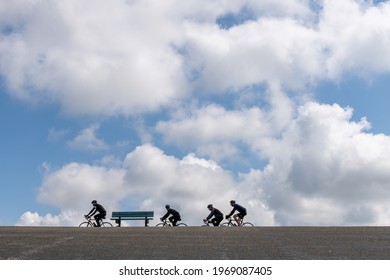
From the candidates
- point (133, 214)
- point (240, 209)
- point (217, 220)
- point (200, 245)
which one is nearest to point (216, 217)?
point (217, 220)

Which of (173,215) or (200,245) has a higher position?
(173,215)

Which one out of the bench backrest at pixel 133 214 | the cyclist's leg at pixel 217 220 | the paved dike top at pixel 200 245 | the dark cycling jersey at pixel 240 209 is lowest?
the paved dike top at pixel 200 245

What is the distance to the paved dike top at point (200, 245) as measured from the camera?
1475 cm

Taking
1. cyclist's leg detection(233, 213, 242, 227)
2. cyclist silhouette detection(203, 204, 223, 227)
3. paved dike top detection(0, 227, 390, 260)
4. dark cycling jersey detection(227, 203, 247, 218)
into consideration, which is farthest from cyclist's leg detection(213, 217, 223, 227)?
paved dike top detection(0, 227, 390, 260)

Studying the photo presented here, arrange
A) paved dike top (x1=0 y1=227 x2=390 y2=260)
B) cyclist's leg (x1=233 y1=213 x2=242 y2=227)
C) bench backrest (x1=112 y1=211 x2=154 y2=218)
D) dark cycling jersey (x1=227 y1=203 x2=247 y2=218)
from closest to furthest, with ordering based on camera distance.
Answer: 1. paved dike top (x1=0 y1=227 x2=390 y2=260)
2. dark cycling jersey (x1=227 y1=203 x2=247 y2=218)
3. cyclist's leg (x1=233 y1=213 x2=242 y2=227)
4. bench backrest (x1=112 y1=211 x2=154 y2=218)

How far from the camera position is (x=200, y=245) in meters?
16.8

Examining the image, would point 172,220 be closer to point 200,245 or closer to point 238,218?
point 238,218

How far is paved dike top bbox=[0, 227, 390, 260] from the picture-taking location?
48.4 feet

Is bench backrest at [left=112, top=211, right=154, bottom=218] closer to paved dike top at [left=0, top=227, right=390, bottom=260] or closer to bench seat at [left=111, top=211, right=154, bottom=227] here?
bench seat at [left=111, top=211, right=154, bottom=227]

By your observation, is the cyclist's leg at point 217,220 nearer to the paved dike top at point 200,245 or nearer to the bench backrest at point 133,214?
the bench backrest at point 133,214

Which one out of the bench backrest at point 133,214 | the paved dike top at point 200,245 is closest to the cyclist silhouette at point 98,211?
the bench backrest at point 133,214

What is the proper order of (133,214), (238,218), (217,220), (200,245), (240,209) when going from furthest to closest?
(133,214) → (217,220) → (238,218) → (240,209) → (200,245)
